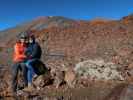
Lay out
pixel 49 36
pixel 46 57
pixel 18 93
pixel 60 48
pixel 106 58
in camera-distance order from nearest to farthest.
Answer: pixel 18 93
pixel 106 58
pixel 46 57
pixel 60 48
pixel 49 36

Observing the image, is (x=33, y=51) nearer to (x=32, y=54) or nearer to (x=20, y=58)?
(x=32, y=54)

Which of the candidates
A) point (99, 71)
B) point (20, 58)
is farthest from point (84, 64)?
point (20, 58)

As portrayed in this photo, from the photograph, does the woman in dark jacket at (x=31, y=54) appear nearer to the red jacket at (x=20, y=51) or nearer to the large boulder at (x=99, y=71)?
the red jacket at (x=20, y=51)

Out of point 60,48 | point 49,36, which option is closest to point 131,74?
point 60,48

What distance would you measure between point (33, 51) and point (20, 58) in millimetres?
512

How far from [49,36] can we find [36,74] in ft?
37.3

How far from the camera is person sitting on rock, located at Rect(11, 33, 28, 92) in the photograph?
12.0 m

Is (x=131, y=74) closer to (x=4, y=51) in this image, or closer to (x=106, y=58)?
(x=106, y=58)

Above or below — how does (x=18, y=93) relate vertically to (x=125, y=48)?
below

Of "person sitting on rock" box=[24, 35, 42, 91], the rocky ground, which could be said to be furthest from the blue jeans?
the rocky ground

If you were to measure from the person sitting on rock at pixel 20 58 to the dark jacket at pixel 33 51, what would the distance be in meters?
0.13

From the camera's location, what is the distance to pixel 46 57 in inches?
810

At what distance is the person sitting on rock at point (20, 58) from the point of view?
39.5 feet

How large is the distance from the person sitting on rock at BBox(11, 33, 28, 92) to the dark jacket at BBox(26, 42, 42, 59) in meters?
0.13
